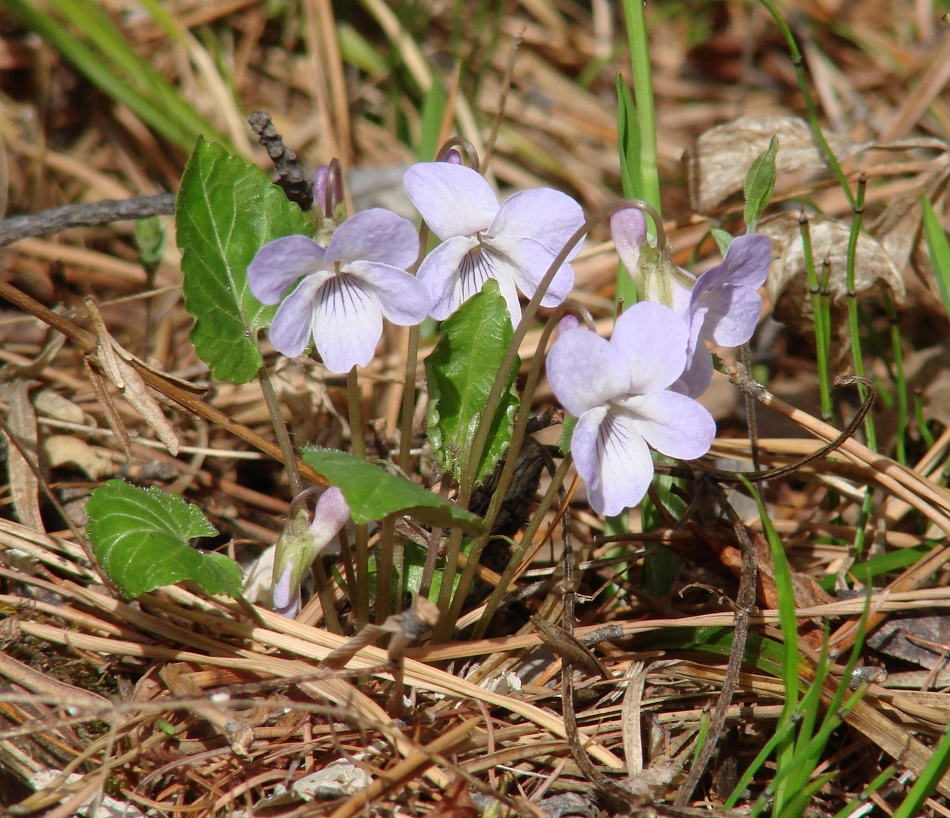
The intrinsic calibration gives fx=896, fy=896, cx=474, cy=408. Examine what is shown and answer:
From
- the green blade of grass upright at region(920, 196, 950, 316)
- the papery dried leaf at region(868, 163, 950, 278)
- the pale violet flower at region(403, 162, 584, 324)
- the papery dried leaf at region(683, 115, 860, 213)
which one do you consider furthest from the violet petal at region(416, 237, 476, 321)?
the papery dried leaf at region(868, 163, 950, 278)

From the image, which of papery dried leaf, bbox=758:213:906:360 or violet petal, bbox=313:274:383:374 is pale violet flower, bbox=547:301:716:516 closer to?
violet petal, bbox=313:274:383:374

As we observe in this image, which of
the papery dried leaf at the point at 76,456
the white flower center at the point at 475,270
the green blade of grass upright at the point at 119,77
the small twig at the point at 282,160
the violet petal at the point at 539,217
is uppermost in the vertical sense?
the green blade of grass upright at the point at 119,77

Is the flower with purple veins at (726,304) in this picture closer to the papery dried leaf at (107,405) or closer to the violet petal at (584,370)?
the violet petal at (584,370)

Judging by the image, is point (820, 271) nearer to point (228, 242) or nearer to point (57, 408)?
point (228, 242)

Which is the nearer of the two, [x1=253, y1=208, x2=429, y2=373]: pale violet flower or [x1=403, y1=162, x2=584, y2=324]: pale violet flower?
[x1=253, y1=208, x2=429, y2=373]: pale violet flower

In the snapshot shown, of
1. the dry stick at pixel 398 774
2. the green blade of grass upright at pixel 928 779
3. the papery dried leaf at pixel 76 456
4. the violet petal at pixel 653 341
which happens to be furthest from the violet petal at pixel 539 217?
the papery dried leaf at pixel 76 456

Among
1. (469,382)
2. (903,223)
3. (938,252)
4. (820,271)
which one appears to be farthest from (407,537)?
(903,223)

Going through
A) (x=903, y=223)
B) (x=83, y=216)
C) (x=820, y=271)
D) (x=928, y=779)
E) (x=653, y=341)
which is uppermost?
(x=903, y=223)
